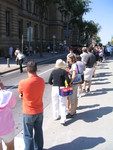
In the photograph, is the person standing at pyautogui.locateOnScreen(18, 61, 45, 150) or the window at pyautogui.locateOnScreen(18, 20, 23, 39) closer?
the person standing at pyautogui.locateOnScreen(18, 61, 45, 150)

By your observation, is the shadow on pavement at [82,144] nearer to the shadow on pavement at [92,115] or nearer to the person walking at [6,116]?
the shadow on pavement at [92,115]

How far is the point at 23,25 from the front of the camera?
4425cm

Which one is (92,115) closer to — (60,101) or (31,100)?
(60,101)

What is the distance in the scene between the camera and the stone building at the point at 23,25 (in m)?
33.0

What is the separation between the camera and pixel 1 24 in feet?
108

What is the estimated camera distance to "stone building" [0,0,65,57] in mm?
33000

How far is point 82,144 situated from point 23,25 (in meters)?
41.2

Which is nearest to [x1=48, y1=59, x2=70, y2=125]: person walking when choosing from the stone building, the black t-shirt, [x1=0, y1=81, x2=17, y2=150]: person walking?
the black t-shirt

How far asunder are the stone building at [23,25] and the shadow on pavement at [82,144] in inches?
751

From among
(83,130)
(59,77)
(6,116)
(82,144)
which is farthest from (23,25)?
(6,116)

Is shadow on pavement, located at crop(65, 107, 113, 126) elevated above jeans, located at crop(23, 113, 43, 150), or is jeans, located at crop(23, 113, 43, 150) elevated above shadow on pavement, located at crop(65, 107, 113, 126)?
jeans, located at crop(23, 113, 43, 150)

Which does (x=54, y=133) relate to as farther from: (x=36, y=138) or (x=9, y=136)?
(x=9, y=136)

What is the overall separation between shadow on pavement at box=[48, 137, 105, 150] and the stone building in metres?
19.1

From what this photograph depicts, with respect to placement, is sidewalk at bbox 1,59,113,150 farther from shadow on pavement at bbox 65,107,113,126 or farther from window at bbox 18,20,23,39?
window at bbox 18,20,23,39
